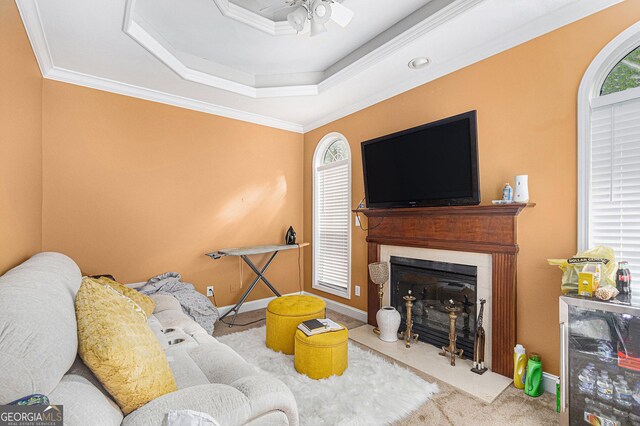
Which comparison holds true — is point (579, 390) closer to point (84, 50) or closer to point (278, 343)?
point (278, 343)

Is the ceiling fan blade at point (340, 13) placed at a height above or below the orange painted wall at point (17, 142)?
above

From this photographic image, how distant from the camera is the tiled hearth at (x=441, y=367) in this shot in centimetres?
211

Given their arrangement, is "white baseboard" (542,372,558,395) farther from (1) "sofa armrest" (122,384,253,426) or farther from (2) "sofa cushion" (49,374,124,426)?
(2) "sofa cushion" (49,374,124,426)

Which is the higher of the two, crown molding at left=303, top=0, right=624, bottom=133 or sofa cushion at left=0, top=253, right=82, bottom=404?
crown molding at left=303, top=0, right=624, bottom=133

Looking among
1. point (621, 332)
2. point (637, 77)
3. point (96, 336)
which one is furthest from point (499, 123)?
point (96, 336)

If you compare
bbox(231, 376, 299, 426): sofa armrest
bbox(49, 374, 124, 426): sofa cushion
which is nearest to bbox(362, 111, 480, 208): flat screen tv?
bbox(231, 376, 299, 426): sofa armrest

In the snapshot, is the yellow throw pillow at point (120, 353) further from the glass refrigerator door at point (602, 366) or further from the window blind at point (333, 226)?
the window blind at point (333, 226)

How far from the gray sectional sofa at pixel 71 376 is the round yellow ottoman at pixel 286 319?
106 cm

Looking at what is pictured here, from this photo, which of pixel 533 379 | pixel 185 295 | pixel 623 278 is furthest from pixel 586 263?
pixel 185 295

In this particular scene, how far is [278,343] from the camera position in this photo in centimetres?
267

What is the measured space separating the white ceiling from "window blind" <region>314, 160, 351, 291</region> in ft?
3.04

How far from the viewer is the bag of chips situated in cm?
171

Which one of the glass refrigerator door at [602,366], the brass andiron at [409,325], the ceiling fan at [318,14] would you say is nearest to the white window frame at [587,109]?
Answer: the glass refrigerator door at [602,366]

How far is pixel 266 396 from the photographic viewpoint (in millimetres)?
1188
